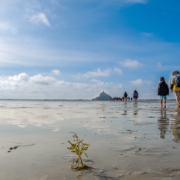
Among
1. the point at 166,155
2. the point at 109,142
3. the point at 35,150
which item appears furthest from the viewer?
the point at 109,142

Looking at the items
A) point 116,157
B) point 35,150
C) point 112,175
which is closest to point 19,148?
point 35,150

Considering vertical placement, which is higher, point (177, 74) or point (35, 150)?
point (177, 74)

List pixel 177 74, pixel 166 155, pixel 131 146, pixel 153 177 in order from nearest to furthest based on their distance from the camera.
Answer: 1. pixel 153 177
2. pixel 166 155
3. pixel 131 146
4. pixel 177 74

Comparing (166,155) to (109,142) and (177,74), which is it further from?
(177,74)

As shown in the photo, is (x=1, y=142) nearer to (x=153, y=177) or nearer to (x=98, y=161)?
(x=98, y=161)

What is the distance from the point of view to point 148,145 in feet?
11.2

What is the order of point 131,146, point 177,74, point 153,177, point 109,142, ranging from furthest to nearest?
1. point 177,74
2. point 109,142
3. point 131,146
4. point 153,177

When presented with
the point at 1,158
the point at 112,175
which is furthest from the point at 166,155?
the point at 1,158

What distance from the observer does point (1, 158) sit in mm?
2750

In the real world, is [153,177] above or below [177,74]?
below

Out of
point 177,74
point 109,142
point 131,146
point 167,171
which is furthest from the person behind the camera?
point 177,74

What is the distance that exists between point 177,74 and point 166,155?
11.8 meters

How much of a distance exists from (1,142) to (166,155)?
2662 millimetres

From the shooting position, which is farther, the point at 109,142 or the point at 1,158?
the point at 109,142
